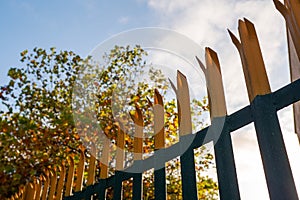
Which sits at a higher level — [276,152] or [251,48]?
[251,48]

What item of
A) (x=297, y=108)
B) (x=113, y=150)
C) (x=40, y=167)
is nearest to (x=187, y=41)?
(x=297, y=108)

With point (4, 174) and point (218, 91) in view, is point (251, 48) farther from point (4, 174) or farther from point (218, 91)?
point (4, 174)

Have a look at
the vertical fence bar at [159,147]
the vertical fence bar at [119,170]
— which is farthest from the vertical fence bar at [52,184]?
the vertical fence bar at [159,147]

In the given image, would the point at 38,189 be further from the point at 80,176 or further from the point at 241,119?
the point at 241,119

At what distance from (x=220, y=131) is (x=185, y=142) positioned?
184mm

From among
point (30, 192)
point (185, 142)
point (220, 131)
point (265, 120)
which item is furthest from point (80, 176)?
point (265, 120)

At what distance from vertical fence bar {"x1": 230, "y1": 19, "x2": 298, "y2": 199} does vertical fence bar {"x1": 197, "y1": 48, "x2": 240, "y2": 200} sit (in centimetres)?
12

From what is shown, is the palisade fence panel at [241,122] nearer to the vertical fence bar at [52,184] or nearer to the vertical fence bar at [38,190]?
the vertical fence bar at [52,184]

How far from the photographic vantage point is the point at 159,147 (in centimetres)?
123

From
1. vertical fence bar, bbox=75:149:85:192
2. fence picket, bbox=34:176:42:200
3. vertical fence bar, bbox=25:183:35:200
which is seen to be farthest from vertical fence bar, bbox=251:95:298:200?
vertical fence bar, bbox=25:183:35:200

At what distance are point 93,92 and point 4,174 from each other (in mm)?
2084

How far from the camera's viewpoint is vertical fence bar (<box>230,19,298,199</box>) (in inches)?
28.7

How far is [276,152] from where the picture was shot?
76 cm

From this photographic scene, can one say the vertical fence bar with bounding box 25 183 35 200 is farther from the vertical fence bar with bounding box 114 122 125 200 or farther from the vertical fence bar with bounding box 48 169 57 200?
the vertical fence bar with bounding box 114 122 125 200
